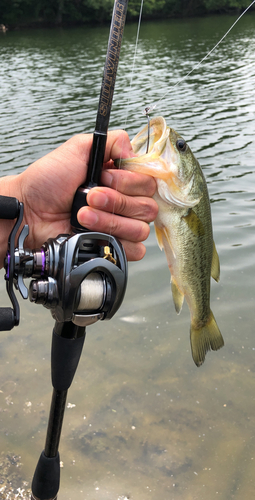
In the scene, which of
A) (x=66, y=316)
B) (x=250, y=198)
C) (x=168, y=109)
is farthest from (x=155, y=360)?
(x=168, y=109)

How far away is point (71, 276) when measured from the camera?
1.42m

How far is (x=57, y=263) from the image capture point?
1.46 metres

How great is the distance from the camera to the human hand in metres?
1.75

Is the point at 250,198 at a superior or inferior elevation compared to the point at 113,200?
inferior

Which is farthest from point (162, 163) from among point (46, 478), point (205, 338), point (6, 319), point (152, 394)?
point (152, 394)

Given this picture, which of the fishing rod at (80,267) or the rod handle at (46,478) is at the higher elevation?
the fishing rod at (80,267)

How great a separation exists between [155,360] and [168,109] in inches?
411

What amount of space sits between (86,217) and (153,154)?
16.7 inches

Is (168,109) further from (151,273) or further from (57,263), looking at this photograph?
(57,263)

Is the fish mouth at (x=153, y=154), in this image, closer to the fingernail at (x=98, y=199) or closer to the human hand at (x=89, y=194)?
the human hand at (x=89, y=194)

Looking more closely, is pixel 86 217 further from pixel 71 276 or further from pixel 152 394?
pixel 152 394

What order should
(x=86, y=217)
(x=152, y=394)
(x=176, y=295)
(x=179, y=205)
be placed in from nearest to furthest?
(x=86, y=217), (x=179, y=205), (x=176, y=295), (x=152, y=394)

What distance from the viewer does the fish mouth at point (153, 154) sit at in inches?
70.6

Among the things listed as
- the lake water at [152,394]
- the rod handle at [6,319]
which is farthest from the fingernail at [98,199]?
the lake water at [152,394]
